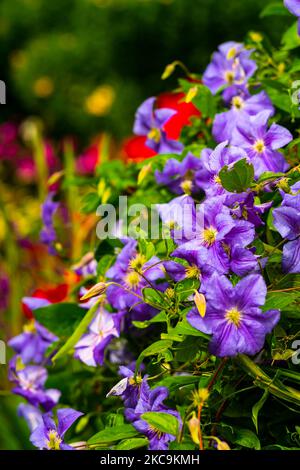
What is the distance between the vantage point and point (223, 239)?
730 millimetres

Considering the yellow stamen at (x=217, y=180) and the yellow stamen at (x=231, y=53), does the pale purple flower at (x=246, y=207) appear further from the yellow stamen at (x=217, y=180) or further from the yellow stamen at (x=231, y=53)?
the yellow stamen at (x=231, y=53)

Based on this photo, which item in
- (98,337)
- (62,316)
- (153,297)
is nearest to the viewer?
(153,297)

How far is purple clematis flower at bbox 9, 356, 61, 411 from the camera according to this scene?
3.52 ft

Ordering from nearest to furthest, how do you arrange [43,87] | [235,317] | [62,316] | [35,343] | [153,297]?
[235,317] → [153,297] → [62,316] → [35,343] → [43,87]

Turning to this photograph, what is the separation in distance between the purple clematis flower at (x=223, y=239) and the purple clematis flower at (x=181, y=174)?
20cm

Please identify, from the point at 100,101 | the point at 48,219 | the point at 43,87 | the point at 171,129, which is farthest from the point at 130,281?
the point at 43,87

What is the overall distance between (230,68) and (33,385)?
1.77 feet

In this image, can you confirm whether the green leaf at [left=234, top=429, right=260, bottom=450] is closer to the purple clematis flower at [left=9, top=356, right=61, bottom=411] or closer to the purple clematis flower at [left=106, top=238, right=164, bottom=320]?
the purple clematis flower at [left=106, top=238, right=164, bottom=320]

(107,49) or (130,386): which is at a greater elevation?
(130,386)

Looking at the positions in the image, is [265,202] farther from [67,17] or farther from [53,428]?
[67,17]

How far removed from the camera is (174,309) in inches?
29.6

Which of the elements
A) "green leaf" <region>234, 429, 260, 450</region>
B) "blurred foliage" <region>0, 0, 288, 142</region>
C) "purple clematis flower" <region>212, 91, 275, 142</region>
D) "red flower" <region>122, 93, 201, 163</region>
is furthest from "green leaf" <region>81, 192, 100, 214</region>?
"blurred foliage" <region>0, 0, 288, 142</region>

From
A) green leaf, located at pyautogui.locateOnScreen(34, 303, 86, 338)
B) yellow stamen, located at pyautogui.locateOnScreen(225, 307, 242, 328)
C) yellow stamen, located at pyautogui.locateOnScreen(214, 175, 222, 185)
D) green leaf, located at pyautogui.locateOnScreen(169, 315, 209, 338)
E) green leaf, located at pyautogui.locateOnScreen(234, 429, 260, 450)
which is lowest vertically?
green leaf, located at pyautogui.locateOnScreen(34, 303, 86, 338)

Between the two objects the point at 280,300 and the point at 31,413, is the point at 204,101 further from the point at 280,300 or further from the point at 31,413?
the point at 31,413
